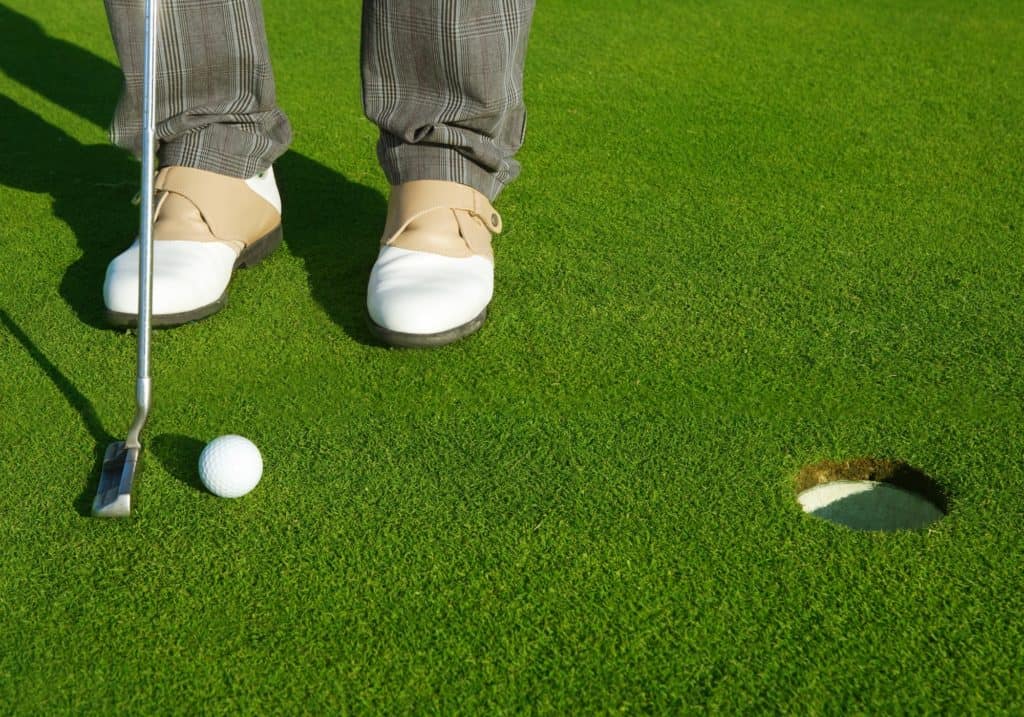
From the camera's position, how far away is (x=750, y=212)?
2.52 m

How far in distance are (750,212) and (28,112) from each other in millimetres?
2055

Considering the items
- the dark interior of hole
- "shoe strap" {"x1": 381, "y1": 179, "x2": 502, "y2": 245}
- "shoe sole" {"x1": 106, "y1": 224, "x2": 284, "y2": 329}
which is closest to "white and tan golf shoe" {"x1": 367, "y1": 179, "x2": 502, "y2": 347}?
"shoe strap" {"x1": 381, "y1": 179, "x2": 502, "y2": 245}

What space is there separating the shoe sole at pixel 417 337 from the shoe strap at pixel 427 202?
0.84ft

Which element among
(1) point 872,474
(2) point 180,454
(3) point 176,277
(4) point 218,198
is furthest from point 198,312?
(1) point 872,474

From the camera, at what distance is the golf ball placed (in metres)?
1.58

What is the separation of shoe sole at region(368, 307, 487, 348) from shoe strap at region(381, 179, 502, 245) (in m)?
0.26

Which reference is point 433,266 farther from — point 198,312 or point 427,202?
point 198,312

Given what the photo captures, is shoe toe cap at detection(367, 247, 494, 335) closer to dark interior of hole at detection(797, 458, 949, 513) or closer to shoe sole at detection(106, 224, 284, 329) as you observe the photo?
shoe sole at detection(106, 224, 284, 329)

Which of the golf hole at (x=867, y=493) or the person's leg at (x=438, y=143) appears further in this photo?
the person's leg at (x=438, y=143)

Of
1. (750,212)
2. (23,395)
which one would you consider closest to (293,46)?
(750,212)

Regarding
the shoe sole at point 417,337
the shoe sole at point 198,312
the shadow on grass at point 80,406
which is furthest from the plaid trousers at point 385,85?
the shadow on grass at point 80,406

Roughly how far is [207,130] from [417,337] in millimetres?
718

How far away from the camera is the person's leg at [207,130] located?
218cm

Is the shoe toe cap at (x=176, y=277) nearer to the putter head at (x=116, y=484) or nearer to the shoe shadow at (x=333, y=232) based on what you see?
the shoe shadow at (x=333, y=232)
